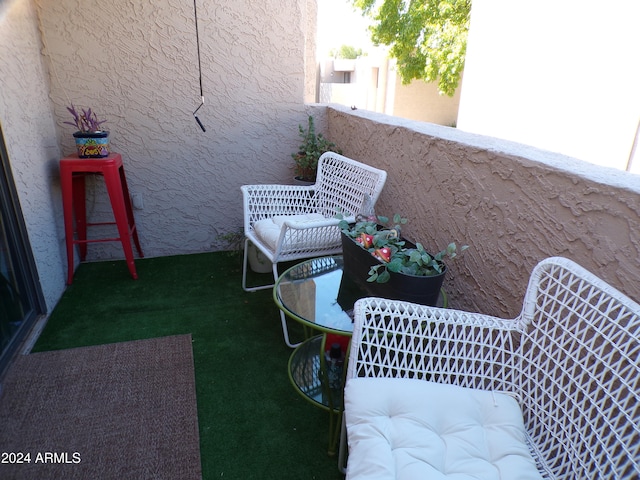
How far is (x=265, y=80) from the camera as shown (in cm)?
309

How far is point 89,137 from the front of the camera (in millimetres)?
2582

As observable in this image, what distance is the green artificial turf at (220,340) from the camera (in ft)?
5.17

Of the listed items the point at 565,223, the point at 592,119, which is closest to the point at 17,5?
the point at 565,223

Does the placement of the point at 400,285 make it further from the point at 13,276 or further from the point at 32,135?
the point at 32,135

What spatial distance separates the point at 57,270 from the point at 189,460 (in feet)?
5.53

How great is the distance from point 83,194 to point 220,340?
1523 millimetres

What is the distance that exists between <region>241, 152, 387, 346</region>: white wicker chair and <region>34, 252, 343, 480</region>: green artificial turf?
0.23 m

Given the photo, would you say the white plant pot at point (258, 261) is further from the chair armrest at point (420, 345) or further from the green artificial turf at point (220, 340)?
the chair armrest at point (420, 345)

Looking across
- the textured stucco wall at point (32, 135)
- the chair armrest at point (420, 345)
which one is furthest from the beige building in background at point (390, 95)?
the chair armrest at point (420, 345)

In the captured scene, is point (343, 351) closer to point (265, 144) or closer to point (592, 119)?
point (265, 144)

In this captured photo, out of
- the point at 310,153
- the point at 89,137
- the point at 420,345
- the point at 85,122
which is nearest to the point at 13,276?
the point at 89,137

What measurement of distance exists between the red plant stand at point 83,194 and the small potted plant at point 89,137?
0.17 feet

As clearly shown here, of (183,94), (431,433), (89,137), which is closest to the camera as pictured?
(431,433)

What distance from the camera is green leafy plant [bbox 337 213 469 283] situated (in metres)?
1.56
